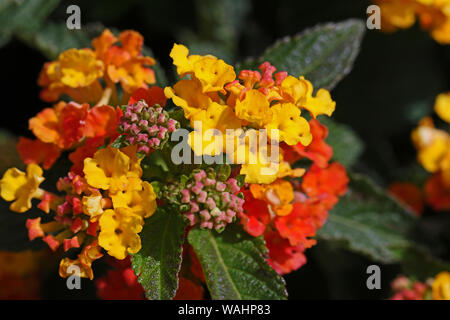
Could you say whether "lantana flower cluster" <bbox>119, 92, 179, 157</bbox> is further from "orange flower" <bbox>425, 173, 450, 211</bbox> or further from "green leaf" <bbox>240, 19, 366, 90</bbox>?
"orange flower" <bbox>425, 173, 450, 211</bbox>

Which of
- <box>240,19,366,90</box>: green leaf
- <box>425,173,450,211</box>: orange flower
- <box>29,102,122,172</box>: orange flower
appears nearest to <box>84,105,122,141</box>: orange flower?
<box>29,102,122,172</box>: orange flower

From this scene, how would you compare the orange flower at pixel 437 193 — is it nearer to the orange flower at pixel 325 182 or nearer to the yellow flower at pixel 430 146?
the yellow flower at pixel 430 146

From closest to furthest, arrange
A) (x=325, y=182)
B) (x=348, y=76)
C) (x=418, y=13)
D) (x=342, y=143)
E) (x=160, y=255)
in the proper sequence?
1. (x=160, y=255)
2. (x=325, y=182)
3. (x=342, y=143)
4. (x=418, y=13)
5. (x=348, y=76)

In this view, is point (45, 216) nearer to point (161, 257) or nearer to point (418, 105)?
point (161, 257)

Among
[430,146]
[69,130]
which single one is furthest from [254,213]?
[430,146]

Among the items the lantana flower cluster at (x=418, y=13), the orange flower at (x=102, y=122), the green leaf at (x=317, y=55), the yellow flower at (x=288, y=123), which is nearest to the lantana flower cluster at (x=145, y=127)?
the orange flower at (x=102, y=122)

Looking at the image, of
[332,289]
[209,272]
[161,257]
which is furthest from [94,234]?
[332,289]

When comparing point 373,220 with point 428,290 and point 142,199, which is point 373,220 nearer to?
point 428,290
